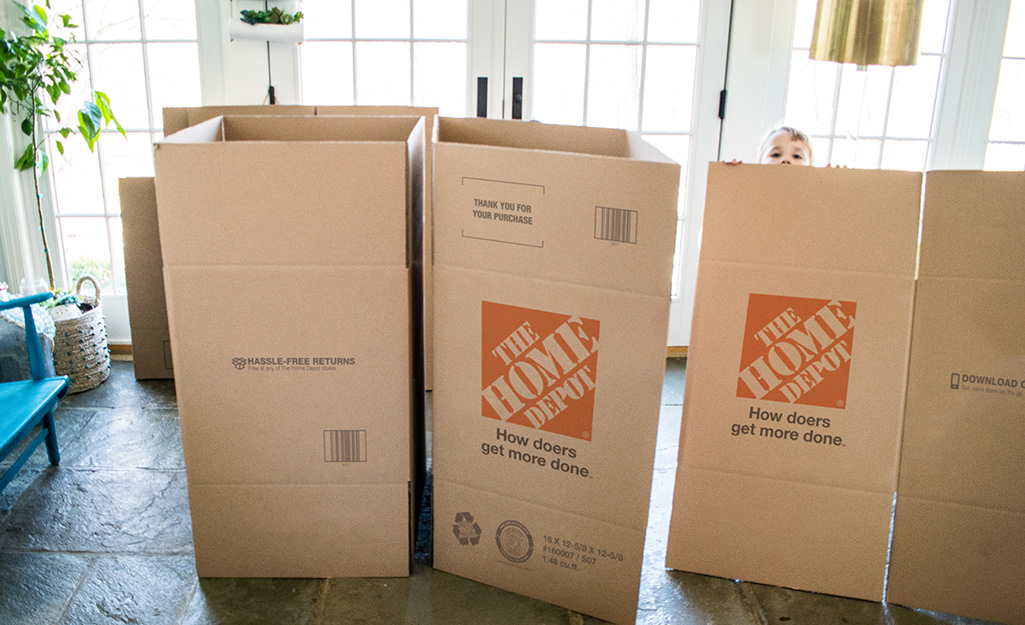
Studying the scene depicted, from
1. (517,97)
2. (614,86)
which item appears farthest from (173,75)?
(614,86)

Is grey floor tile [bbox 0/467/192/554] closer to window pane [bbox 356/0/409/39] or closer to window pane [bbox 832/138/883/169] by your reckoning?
window pane [bbox 356/0/409/39]

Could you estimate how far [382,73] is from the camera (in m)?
2.88

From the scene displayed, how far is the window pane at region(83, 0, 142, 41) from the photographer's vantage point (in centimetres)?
280

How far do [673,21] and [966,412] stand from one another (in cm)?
195

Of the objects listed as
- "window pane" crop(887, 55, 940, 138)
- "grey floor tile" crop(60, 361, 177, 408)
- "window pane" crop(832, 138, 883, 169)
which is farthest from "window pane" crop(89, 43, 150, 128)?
"window pane" crop(887, 55, 940, 138)

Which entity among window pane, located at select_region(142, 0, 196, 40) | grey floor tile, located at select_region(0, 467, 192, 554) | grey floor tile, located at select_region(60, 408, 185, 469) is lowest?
grey floor tile, located at select_region(0, 467, 192, 554)

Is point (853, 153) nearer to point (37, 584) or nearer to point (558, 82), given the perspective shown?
point (558, 82)

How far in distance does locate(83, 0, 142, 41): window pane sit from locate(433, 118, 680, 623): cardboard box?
2.09 meters

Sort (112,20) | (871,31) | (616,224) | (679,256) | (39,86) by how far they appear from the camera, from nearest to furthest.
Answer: (616,224) → (871,31) → (39,86) → (112,20) → (679,256)

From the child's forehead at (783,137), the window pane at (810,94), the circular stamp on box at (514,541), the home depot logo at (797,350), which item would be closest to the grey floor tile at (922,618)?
the home depot logo at (797,350)

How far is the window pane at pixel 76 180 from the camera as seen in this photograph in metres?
2.96

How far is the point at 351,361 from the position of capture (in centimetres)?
153

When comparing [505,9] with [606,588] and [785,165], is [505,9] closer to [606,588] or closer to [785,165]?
[785,165]

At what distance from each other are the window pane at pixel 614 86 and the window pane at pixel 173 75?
5.19ft
